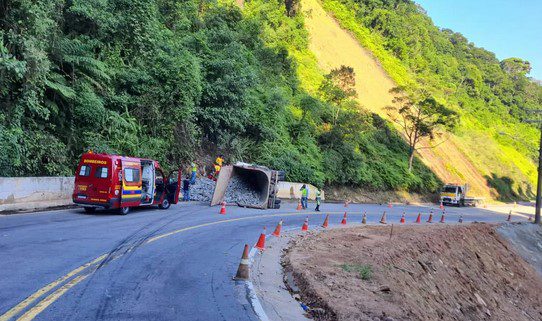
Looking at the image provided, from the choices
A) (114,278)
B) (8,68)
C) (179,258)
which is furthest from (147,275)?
(8,68)

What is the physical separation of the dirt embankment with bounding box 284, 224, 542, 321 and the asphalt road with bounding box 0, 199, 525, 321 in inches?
69.5

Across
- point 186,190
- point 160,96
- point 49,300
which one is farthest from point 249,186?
point 49,300

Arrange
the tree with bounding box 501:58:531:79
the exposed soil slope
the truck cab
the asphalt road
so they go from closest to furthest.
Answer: the asphalt road → the truck cab → the exposed soil slope → the tree with bounding box 501:58:531:79

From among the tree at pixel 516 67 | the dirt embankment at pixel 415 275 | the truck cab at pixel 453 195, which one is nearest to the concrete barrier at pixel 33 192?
the dirt embankment at pixel 415 275

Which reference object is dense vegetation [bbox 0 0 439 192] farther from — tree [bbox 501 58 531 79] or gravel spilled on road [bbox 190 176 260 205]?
tree [bbox 501 58 531 79]

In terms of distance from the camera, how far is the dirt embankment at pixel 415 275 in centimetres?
849

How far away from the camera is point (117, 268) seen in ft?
27.4

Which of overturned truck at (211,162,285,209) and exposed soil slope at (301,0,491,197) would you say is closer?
overturned truck at (211,162,285,209)

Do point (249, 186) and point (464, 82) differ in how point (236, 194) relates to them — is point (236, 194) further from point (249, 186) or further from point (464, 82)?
point (464, 82)

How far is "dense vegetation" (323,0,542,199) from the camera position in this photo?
75.0 m

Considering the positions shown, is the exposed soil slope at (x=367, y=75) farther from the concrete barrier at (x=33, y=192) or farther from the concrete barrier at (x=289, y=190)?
the concrete barrier at (x=33, y=192)

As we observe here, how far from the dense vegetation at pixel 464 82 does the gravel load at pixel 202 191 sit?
1268 inches

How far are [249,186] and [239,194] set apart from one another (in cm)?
88

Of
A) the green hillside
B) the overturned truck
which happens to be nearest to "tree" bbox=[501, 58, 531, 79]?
the green hillside
